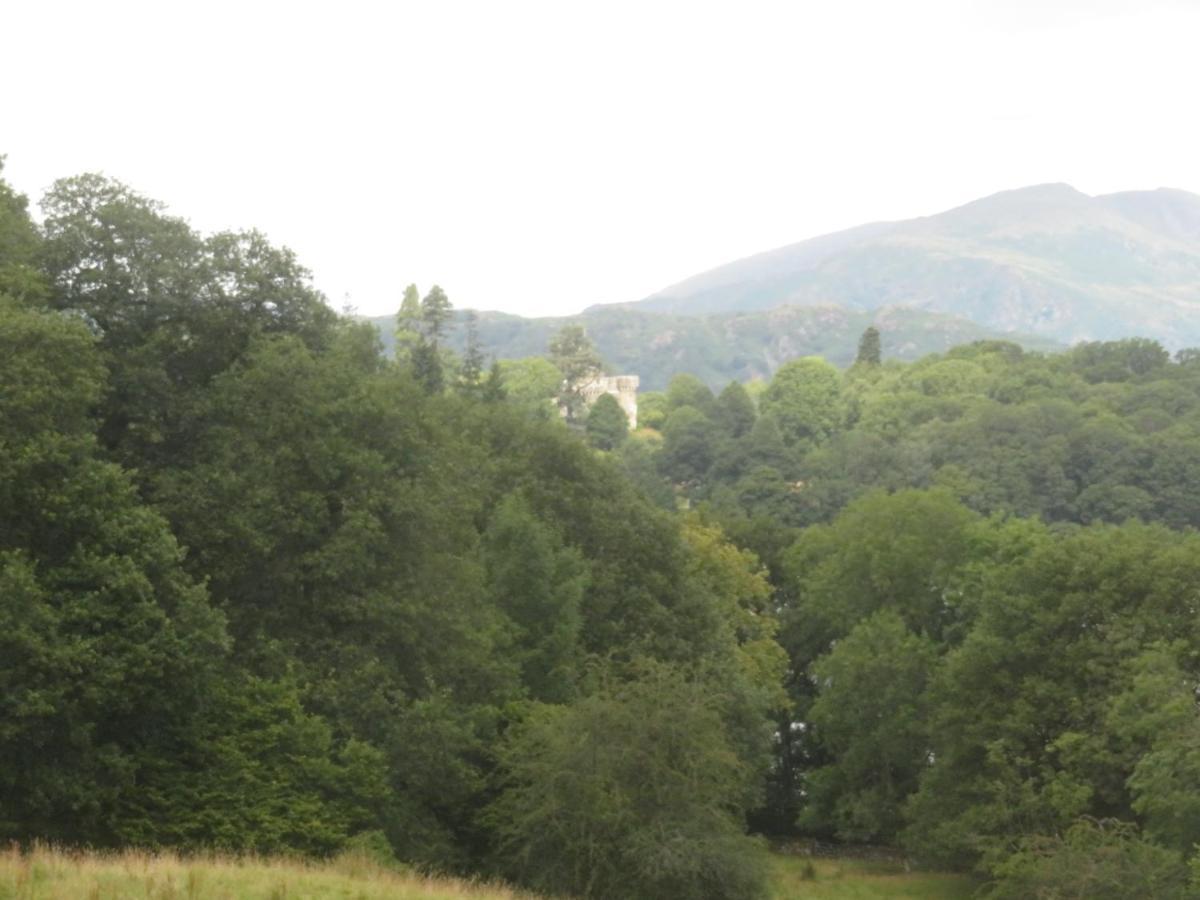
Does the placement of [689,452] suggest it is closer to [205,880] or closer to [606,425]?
[606,425]

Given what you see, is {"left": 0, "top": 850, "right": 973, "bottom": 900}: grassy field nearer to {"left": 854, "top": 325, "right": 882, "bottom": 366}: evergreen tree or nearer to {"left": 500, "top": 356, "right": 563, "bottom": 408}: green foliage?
{"left": 500, "top": 356, "right": 563, "bottom": 408}: green foliage

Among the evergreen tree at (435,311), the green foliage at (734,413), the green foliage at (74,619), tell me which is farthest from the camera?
the green foliage at (734,413)

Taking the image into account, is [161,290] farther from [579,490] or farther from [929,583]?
[929,583]

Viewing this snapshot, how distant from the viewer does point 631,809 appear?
965 inches

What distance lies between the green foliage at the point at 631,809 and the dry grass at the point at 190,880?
6.01 m

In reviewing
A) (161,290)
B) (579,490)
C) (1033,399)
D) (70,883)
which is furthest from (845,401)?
(70,883)

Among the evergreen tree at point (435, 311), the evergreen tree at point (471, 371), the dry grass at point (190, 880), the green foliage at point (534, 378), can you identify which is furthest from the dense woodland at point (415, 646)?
the green foliage at point (534, 378)

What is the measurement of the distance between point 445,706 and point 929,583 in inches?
1211

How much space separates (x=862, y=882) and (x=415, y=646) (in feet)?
62.6

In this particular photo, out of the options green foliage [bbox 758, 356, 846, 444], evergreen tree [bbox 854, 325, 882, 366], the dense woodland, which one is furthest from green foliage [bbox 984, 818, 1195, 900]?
evergreen tree [bbox 854, 325, 882, 366]

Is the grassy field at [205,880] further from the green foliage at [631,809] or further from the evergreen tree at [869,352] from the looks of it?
the evergreen tree at [869,352]

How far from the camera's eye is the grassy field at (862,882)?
3861 centimetres

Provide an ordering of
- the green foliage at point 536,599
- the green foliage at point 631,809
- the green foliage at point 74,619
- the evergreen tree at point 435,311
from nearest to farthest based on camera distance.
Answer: the green foliage at point 74,619
the green foliage at point 631,809
the green foliage at point 536,599
the evergreen tree at point 435,311

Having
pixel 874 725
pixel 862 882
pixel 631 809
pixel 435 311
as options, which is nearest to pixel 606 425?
pixel 435 311
